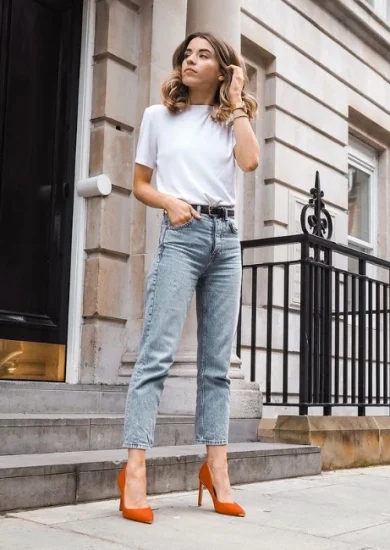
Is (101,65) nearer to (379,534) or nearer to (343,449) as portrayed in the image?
(343,449)

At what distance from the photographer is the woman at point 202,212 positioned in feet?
10.1

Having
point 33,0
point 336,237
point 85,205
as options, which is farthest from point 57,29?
point 336,237

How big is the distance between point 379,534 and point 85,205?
11.0 ft

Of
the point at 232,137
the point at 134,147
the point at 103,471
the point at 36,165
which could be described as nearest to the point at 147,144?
the point at 232,137

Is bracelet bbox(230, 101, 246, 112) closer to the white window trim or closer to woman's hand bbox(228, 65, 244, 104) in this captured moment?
woman's hand bbox(228, 65, 244, 104)

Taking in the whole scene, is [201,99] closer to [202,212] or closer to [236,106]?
[236,106]

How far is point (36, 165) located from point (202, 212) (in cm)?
260

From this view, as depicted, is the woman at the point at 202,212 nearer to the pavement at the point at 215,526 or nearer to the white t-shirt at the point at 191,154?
the white t-shirt at the point at 191,154

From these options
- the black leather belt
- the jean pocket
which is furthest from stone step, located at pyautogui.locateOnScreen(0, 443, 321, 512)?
the black leather belt

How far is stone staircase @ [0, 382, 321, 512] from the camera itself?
10.3 ft

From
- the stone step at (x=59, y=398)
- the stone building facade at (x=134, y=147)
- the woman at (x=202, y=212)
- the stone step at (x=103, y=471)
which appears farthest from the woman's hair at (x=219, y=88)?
the stone building facade at (x=134, y=147)

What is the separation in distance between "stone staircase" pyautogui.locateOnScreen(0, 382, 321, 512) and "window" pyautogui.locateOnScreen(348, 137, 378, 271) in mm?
5024

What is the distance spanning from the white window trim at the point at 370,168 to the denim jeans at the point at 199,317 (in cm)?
670

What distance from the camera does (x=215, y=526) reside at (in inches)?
116
